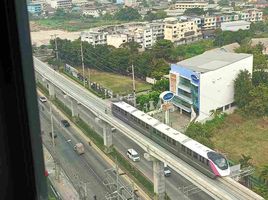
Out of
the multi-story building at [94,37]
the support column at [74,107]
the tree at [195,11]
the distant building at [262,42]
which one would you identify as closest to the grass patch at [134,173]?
the support column at [74,107]

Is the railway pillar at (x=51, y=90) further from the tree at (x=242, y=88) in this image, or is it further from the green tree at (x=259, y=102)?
the green tree at (x=259, y=102)

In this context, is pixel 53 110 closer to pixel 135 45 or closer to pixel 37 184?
pixel 135 45

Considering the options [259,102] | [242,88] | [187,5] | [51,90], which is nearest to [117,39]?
[51,90]

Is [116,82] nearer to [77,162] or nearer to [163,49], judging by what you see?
[163,49]

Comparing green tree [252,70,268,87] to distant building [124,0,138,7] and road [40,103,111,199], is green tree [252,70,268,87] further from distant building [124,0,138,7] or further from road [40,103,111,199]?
distant building [124,0,138,7]

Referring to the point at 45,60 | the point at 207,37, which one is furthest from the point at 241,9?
the point at 45,60

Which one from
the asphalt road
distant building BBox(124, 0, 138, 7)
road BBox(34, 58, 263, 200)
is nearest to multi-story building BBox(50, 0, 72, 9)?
distant building BBox(124, 0, 138, 7)

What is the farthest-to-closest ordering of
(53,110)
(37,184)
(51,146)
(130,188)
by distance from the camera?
(53,110) < (51,146) < (130,188) < (37,184)
